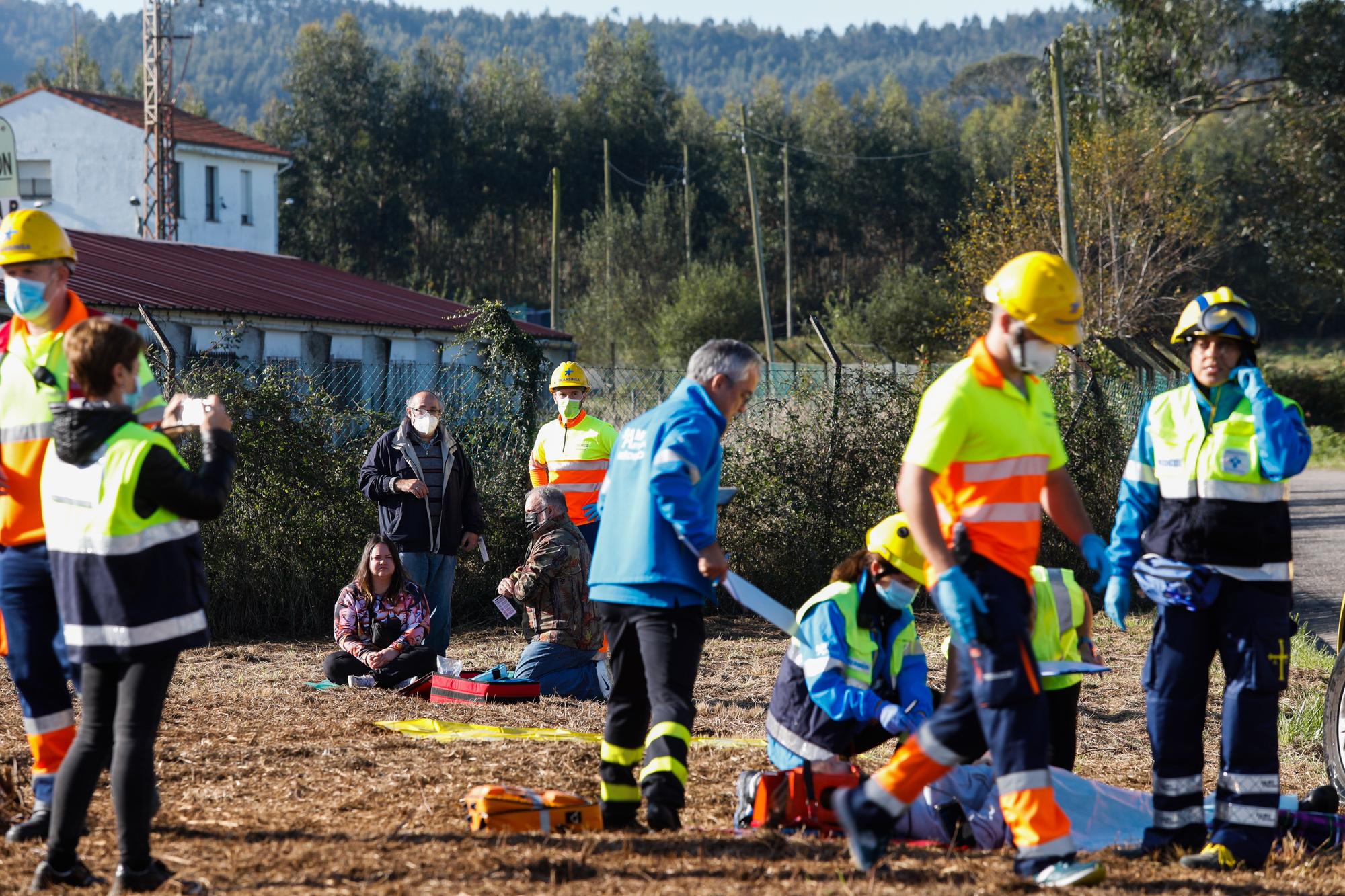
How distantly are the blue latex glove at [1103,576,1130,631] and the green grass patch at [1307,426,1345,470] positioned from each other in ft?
91.7

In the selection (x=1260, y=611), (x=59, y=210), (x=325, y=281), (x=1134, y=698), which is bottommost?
(x=1134, y=698)

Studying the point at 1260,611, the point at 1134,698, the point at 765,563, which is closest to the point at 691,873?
the point at 1260,611

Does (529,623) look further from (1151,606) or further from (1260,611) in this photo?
(1151,606)

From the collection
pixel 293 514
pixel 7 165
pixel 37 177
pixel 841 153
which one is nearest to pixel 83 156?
pixel 37 177

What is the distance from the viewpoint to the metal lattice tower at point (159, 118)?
36.5 metres

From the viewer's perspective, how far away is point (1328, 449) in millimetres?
32844

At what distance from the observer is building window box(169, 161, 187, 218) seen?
38.8m

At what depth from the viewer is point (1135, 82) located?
30062mm

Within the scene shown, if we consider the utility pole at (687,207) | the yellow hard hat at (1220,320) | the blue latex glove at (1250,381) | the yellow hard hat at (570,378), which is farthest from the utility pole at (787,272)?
the blue latex glove at (1250,381)

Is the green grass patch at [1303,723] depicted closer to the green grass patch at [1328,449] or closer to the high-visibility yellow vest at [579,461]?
the high-visibility yellow vest at [579,461]

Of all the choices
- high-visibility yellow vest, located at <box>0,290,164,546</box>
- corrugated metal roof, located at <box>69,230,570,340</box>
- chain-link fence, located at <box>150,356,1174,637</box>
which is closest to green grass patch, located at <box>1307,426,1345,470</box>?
corrugated metal roof, located at <box>69,230,570,340</box>

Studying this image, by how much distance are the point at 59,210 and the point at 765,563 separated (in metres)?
35.5

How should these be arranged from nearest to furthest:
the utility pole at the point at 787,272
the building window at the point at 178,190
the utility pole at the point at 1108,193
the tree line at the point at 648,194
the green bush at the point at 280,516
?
1. the green bush at the point at 280,516
2. the utility pole at the point at 1108,193
3. the building window at the point at 178,190
4. the tree line at the point at 648,194
5. the utility pole at the point at 787,272

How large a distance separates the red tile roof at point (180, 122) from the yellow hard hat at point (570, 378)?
3458cm
